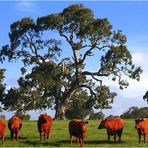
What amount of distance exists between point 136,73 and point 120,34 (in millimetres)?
5281

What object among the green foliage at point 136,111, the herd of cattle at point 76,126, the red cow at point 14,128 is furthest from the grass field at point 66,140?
the green foliage at point 136,111

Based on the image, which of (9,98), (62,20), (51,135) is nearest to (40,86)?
(9,98)

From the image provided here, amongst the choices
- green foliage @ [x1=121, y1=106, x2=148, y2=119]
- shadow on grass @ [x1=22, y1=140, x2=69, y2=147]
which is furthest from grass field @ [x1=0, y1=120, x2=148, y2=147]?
green foliage @ [x1=121, y1=106, x2=148, y2=119]

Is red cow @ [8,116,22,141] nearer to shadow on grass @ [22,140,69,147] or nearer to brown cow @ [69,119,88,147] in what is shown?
shadow on grass @ [22,140,69,147]

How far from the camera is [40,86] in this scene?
59.6 metres

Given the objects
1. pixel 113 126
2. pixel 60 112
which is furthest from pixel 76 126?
pixel 60 112

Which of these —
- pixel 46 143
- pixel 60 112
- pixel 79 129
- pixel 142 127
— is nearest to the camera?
pixel 46 143

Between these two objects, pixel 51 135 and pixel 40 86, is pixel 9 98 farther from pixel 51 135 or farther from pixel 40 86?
pixel 51 135

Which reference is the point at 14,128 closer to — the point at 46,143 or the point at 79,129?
the point at 46,143

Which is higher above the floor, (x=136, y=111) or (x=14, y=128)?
(x=136, y=111)

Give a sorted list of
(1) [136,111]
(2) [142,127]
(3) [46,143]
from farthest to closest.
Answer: (1) [136,111] → (2) [142,127] → (3) [46,143]

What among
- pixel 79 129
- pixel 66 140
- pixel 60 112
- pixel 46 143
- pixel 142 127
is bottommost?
pixel 46 143

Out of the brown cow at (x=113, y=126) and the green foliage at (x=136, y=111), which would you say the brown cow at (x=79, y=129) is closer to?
the brown cow at (x=113, y=126)

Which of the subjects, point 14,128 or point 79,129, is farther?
point 14,128
